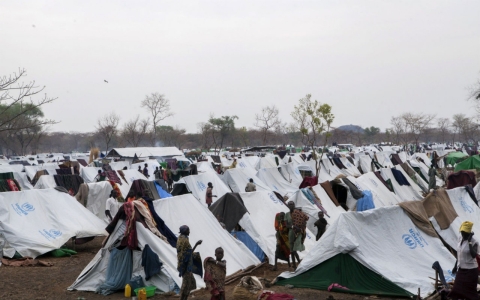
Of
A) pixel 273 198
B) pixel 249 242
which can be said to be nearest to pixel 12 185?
pixel 273 198

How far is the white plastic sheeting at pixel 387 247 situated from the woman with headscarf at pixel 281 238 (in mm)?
1470

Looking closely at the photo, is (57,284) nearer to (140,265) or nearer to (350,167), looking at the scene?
(140,265)

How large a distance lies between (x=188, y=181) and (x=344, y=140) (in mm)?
92674

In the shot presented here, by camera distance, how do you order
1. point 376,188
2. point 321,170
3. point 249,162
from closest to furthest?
point 376,188 → point 321,170 → point 249,162

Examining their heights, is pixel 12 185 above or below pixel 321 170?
below

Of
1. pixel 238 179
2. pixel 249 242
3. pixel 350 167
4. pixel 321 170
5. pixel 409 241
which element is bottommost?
pixel 249 242

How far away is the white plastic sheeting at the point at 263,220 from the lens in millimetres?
11648

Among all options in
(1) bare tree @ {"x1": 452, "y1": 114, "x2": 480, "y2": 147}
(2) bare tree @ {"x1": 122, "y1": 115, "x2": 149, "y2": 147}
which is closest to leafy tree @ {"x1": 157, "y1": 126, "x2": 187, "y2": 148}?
(2) bare tree @ {"x1": 122, "y1": 115, "x2": 149, "y2": 147}

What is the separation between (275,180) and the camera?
25.0m

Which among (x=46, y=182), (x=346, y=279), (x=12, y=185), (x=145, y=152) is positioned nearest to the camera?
(x=346, y=279)

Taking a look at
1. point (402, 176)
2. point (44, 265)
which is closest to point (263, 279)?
point (44, 265)

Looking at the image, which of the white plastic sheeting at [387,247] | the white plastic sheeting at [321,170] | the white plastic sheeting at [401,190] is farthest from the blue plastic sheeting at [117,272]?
the white plastic sheeting at [321,170]

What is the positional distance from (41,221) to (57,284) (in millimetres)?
3402

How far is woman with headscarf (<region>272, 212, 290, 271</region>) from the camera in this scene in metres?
10.6
